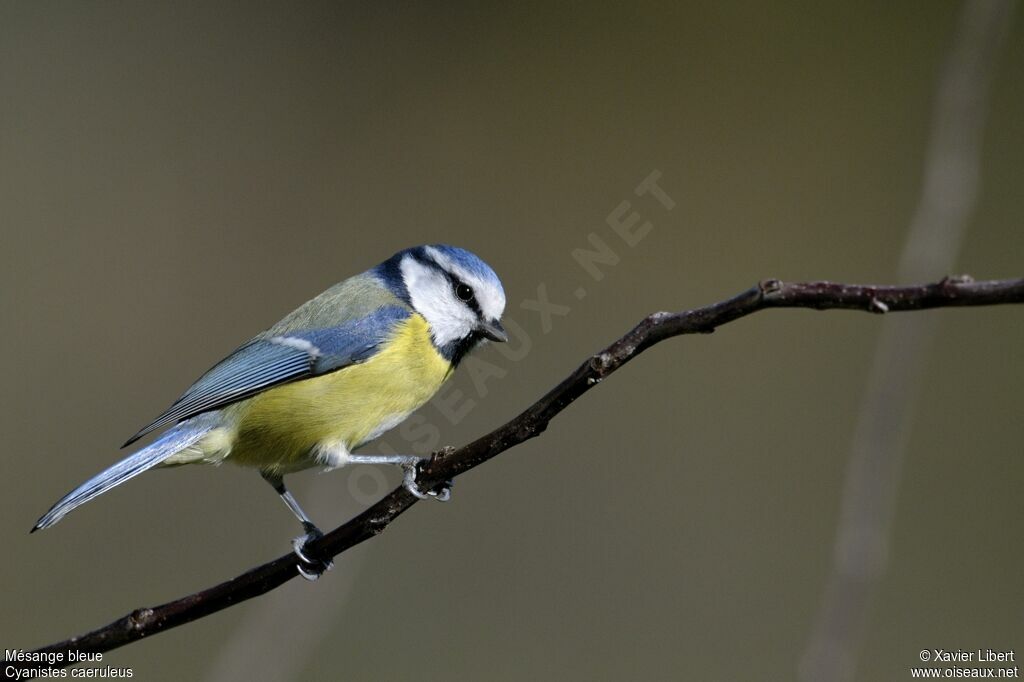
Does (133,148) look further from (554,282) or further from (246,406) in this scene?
(246,406)

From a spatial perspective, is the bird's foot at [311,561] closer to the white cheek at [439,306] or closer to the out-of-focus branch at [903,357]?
the white cheek at [439,306]

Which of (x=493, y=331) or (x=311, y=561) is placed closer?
(x=311, y=561)

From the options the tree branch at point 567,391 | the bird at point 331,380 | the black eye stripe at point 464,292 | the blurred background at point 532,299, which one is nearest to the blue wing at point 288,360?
the bird at point 331,380

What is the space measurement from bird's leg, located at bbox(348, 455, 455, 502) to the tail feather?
349 mm

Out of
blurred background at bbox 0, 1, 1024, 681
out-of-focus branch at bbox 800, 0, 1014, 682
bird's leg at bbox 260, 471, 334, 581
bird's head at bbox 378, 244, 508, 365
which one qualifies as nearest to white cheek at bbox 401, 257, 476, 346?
bird's head at bbox 378, 244, 508, 365

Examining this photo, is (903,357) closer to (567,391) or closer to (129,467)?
(567,391)

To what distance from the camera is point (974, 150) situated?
61.9 inches

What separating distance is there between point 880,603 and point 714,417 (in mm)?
923

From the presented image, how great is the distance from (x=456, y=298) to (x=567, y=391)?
3.37 ft

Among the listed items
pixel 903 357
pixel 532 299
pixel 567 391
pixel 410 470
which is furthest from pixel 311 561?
pixel 532 299

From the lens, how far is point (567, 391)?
979mm

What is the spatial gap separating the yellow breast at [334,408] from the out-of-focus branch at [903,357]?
0.92 meters

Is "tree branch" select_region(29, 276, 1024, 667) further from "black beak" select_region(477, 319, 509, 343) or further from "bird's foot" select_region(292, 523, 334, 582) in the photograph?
"black beak" select_region(477, 319, 509, 343)

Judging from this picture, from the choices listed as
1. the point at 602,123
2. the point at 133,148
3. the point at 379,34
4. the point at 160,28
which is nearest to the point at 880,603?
the point at 602,123
